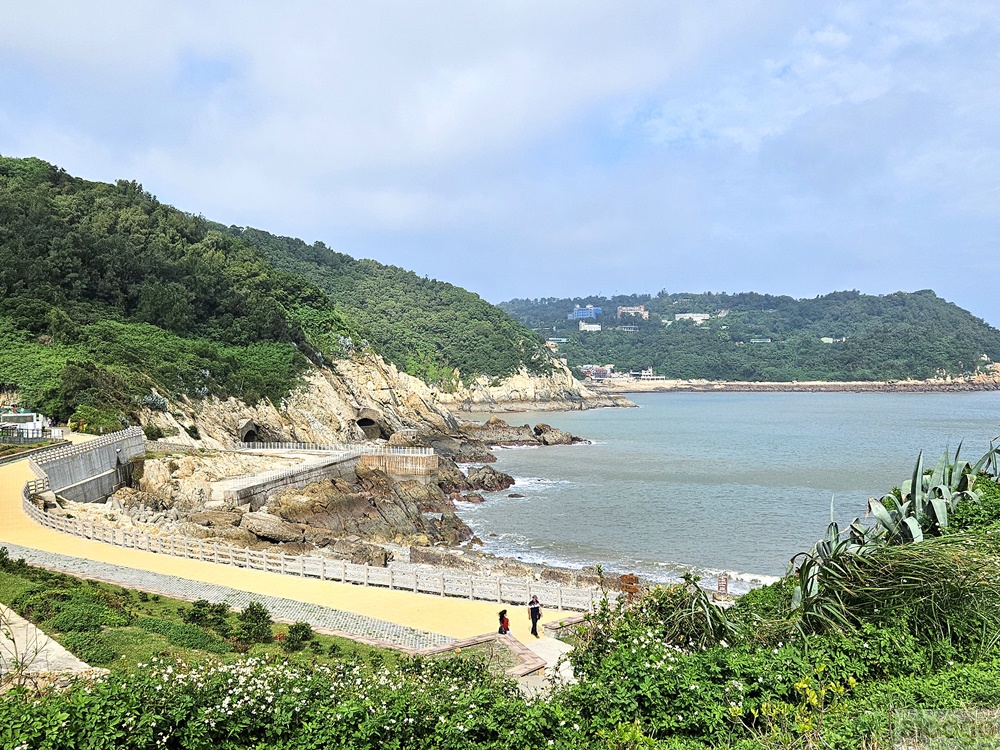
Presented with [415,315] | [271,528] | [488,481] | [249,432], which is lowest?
[488,481]

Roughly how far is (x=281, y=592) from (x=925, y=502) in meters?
12.7

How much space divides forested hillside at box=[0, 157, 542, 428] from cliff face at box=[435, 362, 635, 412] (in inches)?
1605

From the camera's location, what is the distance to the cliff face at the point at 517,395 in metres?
116

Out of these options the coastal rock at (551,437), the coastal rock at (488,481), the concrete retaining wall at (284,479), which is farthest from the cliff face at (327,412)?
the coastal rock at (488,481)

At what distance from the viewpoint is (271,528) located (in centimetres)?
2466

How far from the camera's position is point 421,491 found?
39500 millimetres

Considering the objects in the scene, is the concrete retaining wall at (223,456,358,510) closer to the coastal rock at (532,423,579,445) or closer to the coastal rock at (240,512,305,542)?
the coastal rock at (240,512,305,542)

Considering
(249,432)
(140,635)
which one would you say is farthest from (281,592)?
(249,432)

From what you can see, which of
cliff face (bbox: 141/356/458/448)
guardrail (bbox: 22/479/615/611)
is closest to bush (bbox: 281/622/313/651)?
guardrail (bbox: 22/479/615/611)

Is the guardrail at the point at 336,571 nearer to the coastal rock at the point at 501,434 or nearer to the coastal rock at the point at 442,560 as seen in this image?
the coastal rock at the point at 442,560

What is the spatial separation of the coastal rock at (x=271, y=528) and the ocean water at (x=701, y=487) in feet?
28.7

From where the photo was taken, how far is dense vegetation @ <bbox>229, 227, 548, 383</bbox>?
120m

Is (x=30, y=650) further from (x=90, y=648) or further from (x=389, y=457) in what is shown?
(x=389, y=457)

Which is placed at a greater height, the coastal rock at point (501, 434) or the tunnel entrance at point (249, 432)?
the tunnel entrance at point (249, 432)
